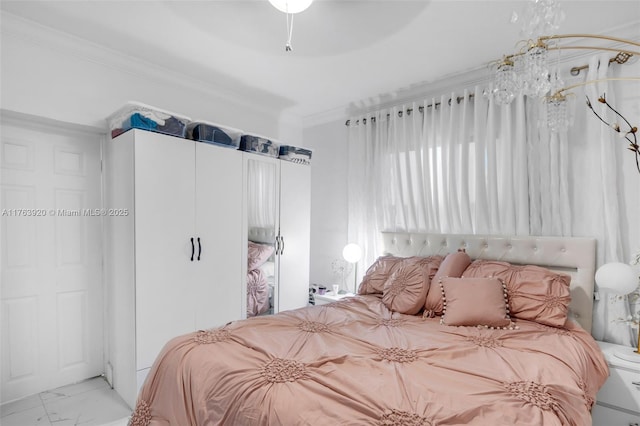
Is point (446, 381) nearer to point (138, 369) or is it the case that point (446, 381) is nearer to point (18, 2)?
point (138, 369)

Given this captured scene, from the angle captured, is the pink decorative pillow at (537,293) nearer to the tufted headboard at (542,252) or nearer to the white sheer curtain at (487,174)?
the tufted headboard at (542,252)

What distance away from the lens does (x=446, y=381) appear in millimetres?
1293

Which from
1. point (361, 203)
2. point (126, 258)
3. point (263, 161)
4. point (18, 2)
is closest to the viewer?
point (18, 2)

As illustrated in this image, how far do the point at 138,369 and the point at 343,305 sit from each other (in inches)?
61.4

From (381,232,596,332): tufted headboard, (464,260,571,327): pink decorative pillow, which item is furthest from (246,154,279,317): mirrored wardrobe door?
(464,260,571,327): pink decorative pillow

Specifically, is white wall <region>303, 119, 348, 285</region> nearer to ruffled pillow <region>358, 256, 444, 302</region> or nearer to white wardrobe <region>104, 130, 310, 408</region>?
ruffled pillow <region>358, 256, 444, 302</region>

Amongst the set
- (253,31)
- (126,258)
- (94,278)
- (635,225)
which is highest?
(253,31)

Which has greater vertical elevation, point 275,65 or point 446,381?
point 275,65

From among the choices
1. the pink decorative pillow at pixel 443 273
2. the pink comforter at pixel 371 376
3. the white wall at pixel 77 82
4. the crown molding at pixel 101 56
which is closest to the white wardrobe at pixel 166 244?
the white wall at pixel 77 82

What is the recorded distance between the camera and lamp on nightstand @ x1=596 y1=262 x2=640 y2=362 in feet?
6.32

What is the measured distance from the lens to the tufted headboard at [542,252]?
7.45 ft

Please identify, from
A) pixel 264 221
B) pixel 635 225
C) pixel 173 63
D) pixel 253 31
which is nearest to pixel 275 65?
pixel 253 31

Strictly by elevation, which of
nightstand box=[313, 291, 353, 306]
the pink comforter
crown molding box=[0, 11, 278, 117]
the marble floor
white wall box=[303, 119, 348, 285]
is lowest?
the marble floor

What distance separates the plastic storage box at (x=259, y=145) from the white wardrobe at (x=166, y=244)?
Result: 81 millimetres
